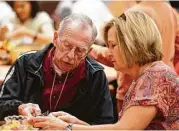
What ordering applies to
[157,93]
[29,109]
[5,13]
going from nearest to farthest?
1. [157,93]
2. [29,109]
3. [5,13]

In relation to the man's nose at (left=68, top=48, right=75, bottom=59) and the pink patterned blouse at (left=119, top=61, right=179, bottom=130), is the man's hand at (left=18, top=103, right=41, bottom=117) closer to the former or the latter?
the man's nose at (left=68, top=48, right=75, bottom=59)

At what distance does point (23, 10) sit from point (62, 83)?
3145 mm

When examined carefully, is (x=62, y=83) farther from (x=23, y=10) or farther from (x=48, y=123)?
(x=23, y=10)

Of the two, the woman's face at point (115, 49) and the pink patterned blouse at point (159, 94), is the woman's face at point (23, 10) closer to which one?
the woman's face at point (115, 49)

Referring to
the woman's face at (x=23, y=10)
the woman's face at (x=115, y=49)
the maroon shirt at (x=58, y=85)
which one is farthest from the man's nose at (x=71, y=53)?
the woman's face at (x=23, y=10)

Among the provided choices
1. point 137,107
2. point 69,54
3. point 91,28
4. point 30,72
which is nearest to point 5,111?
point 30,72

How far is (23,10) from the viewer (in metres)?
5.02

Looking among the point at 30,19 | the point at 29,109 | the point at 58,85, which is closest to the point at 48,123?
the point at 29,109

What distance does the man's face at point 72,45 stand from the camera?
1.92m

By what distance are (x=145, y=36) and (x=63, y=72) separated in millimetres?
553

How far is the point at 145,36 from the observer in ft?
5.35

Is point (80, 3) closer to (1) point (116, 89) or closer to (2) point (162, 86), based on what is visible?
(1) point (116, 89)

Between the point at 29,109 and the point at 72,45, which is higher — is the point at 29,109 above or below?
below

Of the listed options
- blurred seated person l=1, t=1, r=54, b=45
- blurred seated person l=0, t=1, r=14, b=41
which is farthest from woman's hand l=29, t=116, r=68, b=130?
blurred seated person l=0, t=1, r=14, b=41
